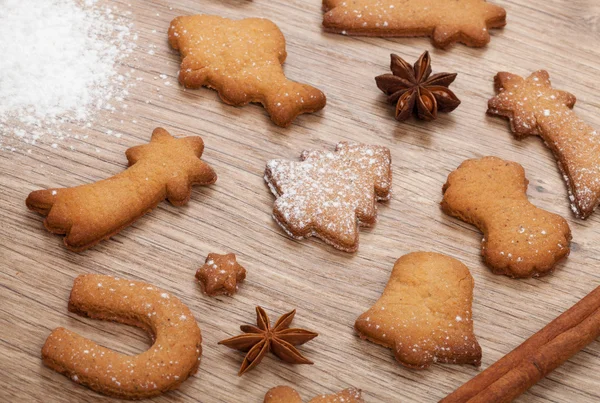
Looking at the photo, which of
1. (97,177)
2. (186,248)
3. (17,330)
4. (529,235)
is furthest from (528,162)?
(17,330)

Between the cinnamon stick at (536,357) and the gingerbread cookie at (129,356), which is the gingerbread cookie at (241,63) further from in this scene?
the cinnamon stick at (536,357)

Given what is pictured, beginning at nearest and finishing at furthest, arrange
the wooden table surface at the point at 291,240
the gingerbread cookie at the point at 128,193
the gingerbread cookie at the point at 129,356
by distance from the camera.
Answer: the gingerbread cookie at the point at 129,356 < the wooden table surface at the point at 291,240 < the gingerbread cookie at the point at 128,193

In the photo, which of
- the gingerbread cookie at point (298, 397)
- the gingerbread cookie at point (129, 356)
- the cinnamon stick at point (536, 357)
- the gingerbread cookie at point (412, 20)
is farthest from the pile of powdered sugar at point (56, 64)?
the cinnamon stick at point (536, 357)

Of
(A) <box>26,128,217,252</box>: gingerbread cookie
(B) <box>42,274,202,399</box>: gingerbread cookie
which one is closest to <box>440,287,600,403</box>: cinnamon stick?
(B) <box>42,274,202,399</box>: gingerbread cookie

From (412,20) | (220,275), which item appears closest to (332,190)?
(220,275)

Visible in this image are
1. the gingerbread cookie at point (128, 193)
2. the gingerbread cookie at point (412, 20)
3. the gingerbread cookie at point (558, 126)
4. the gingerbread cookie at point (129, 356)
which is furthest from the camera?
the gingerbread cookie at point (412, 20)

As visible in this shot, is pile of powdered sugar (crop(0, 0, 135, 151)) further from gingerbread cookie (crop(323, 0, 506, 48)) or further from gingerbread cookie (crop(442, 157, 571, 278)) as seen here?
gingerbread cookie (crop(442, 157, 571, 278))

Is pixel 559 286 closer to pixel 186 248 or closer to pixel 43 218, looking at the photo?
pixel 186 248
